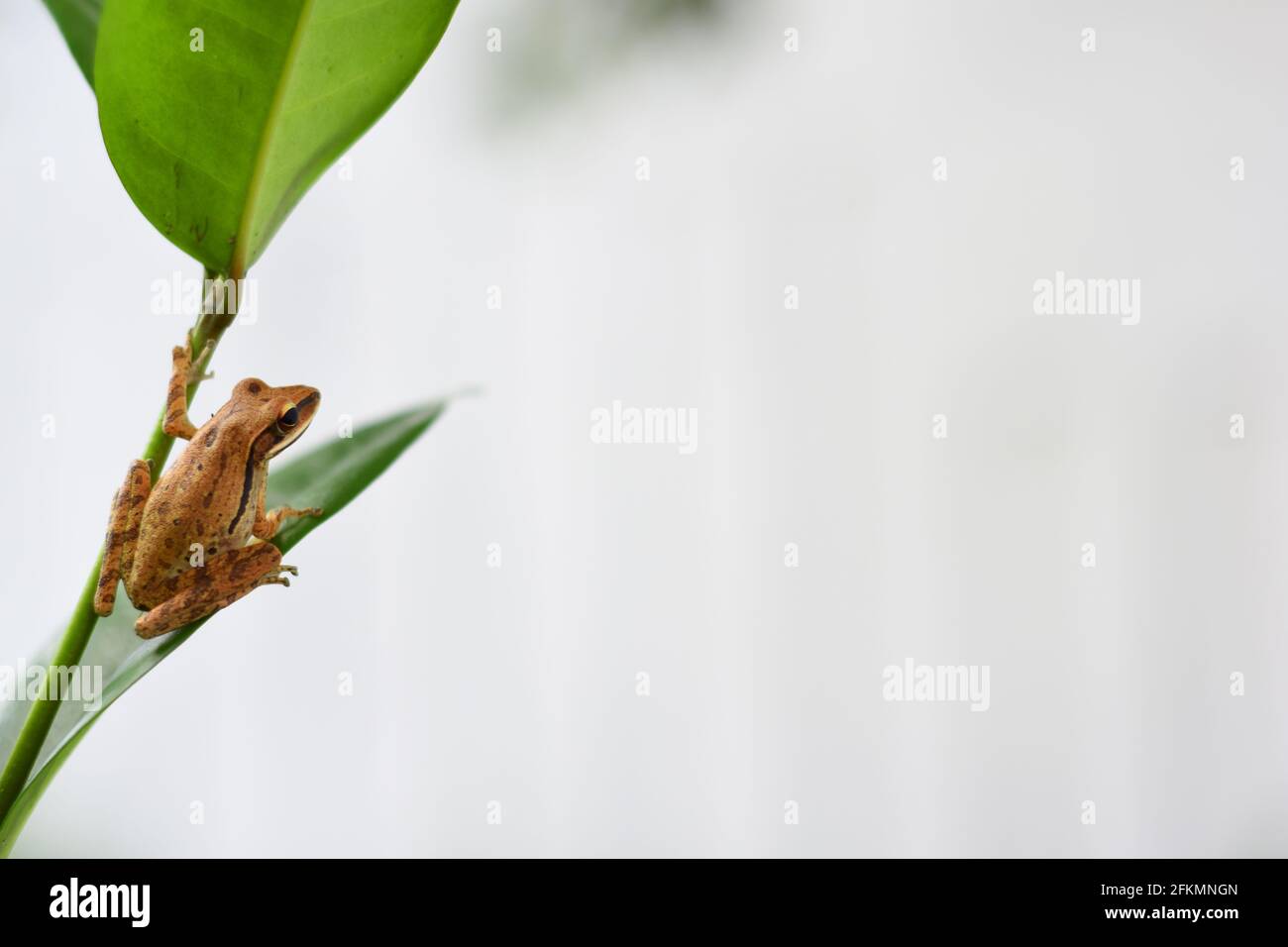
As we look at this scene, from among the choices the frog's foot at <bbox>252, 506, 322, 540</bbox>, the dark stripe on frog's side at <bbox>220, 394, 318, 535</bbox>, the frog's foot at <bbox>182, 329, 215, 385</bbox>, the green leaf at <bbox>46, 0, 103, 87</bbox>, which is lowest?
the frog's foot at <bbox>252, 506, 322, 540</bbox>

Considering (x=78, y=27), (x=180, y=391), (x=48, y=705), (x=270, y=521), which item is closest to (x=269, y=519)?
(x=270, y=521)

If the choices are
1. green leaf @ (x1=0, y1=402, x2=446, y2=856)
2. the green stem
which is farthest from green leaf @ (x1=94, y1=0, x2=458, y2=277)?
green leaf @ (x1=0, y1=402, x2=446, y2=856)

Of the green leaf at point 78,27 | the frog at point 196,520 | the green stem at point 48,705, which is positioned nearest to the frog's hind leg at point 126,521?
the frog at point 196,520

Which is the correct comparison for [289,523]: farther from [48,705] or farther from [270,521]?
[48,705]

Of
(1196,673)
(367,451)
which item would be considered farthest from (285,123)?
(1196,673)

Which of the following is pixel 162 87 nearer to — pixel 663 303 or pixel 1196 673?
pixel 663 303

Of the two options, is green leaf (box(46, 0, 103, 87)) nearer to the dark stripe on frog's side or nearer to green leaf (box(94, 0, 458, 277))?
green leaf (box(94, 0, 458, 277))

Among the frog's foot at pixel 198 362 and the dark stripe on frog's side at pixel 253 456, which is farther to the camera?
the dark stripe on frog's side at pixel 253 456

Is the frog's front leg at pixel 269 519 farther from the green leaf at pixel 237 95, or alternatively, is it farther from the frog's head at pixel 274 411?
the green leaf at pixel 237 95
